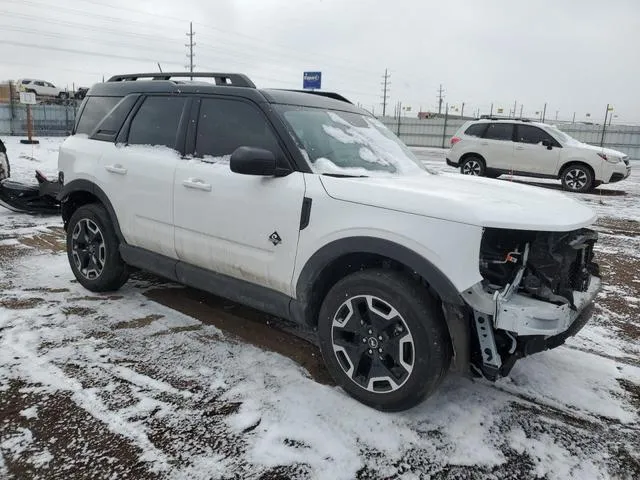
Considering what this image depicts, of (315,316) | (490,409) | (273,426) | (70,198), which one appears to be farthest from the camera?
(70,198)

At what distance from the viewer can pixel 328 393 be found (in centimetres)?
312

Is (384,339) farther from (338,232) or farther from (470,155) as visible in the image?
(470,155)

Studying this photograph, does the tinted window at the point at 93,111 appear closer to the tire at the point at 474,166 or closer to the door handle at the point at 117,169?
the door handle at the point at 117,169

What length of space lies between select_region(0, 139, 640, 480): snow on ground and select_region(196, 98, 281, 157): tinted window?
57.1 inches

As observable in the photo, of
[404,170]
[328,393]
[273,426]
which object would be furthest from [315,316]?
[404,170]

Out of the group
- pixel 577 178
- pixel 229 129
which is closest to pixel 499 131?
pixel 577 178

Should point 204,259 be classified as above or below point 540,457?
above

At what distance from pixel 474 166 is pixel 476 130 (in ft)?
3.59

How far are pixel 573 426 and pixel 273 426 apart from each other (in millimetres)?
1729

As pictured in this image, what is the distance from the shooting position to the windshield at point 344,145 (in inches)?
131

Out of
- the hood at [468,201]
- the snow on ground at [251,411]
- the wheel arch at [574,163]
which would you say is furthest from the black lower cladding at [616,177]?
the hood at [468,201]

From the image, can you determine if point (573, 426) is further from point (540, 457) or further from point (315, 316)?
point (315, 316)

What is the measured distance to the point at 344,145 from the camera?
3.56 metres

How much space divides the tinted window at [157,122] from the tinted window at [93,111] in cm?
45
